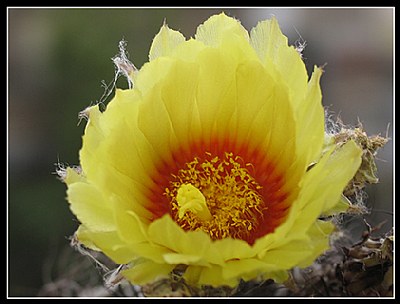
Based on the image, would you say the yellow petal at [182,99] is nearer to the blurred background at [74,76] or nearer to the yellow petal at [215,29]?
the yellow petal at [215,29]

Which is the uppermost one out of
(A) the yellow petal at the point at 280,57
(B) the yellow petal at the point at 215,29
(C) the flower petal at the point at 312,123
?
(B) the yellow petal at the point at 215,29

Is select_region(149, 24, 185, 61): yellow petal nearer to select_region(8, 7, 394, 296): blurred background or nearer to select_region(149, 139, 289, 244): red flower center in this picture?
select_region(149, 139, 289, 244): red flower center

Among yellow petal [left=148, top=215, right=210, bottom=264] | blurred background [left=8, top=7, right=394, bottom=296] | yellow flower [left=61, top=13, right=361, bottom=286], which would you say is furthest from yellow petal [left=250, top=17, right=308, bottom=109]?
blurred background [left=8, top=7, right=394, bottom=296]

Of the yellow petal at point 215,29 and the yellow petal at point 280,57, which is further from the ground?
the yellow petal at point 215,29

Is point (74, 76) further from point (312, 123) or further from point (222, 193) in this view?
point (312, 123)

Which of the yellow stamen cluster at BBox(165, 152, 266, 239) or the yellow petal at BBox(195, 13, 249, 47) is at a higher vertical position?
the yellow petal at BBox(195, 13, 249, 47)

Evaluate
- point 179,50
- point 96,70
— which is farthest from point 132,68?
point 96,70

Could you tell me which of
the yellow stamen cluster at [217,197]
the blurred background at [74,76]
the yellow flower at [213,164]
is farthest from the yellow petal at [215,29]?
the blurred background at [74,76]
